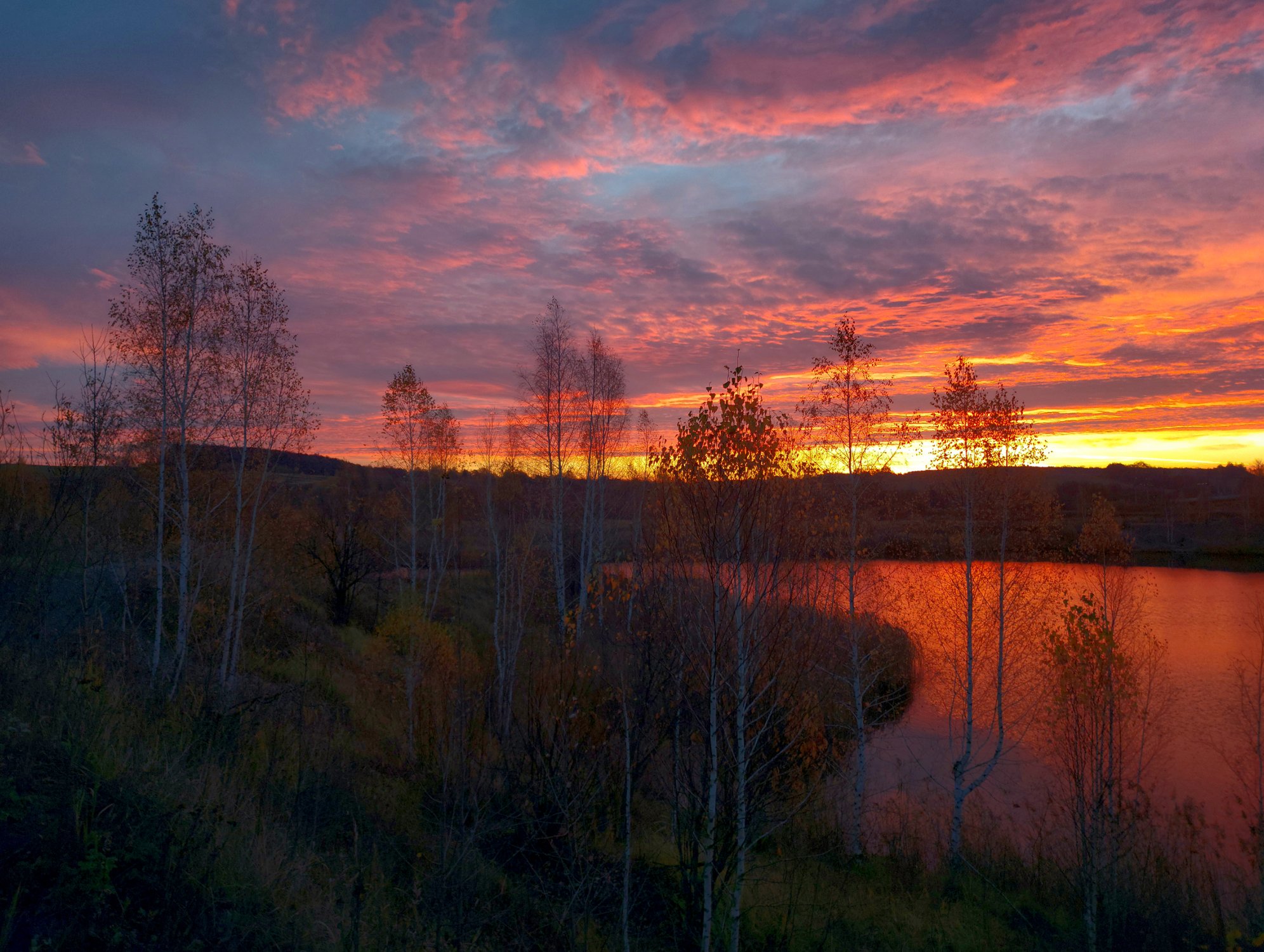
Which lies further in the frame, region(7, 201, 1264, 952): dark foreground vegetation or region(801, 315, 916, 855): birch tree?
region(801, 315, 916, 855): birch tree

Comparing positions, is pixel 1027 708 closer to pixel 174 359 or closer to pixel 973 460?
pixel 973 460

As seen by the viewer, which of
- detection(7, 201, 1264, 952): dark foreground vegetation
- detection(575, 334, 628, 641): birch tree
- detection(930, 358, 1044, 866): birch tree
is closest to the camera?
Result: detection(7, 201, 1264, 952): dark foreground vegetation

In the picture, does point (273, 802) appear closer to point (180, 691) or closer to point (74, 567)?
point (180, 691)

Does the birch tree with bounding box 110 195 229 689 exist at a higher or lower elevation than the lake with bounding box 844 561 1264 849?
higher

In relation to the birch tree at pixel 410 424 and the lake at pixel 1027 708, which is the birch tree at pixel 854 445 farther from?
the birch tree at pixel 410 424

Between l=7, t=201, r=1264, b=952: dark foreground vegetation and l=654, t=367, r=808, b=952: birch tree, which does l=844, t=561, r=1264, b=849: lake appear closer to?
l=7, t=201, r=1264, b=952: dark foreground vegetation

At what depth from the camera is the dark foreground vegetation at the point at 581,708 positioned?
6766 mm

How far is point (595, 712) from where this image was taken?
15.3 meters

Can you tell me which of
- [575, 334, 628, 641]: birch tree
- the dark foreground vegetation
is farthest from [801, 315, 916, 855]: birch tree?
[575, 334, 628, 641]: birch tree

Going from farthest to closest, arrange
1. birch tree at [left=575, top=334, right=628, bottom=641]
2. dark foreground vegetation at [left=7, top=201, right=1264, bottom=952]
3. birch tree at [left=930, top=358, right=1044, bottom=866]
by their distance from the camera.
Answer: birch tree at [left=575, top=334, right=628, bottom=641] → birch tree at [left=930, top=358, right=1044, bottom=866] → dark foreground vegetation at [left=7, top=201, right=1264, bottom=952]

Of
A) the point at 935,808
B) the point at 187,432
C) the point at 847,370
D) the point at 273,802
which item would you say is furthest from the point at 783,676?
the point at 187,432

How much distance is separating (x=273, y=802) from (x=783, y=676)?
7.55 m

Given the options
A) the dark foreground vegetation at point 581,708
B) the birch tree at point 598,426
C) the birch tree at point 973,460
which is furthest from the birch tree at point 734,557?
the birch tree at point 598,426

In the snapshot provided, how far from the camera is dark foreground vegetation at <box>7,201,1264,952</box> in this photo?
22.2 ft
